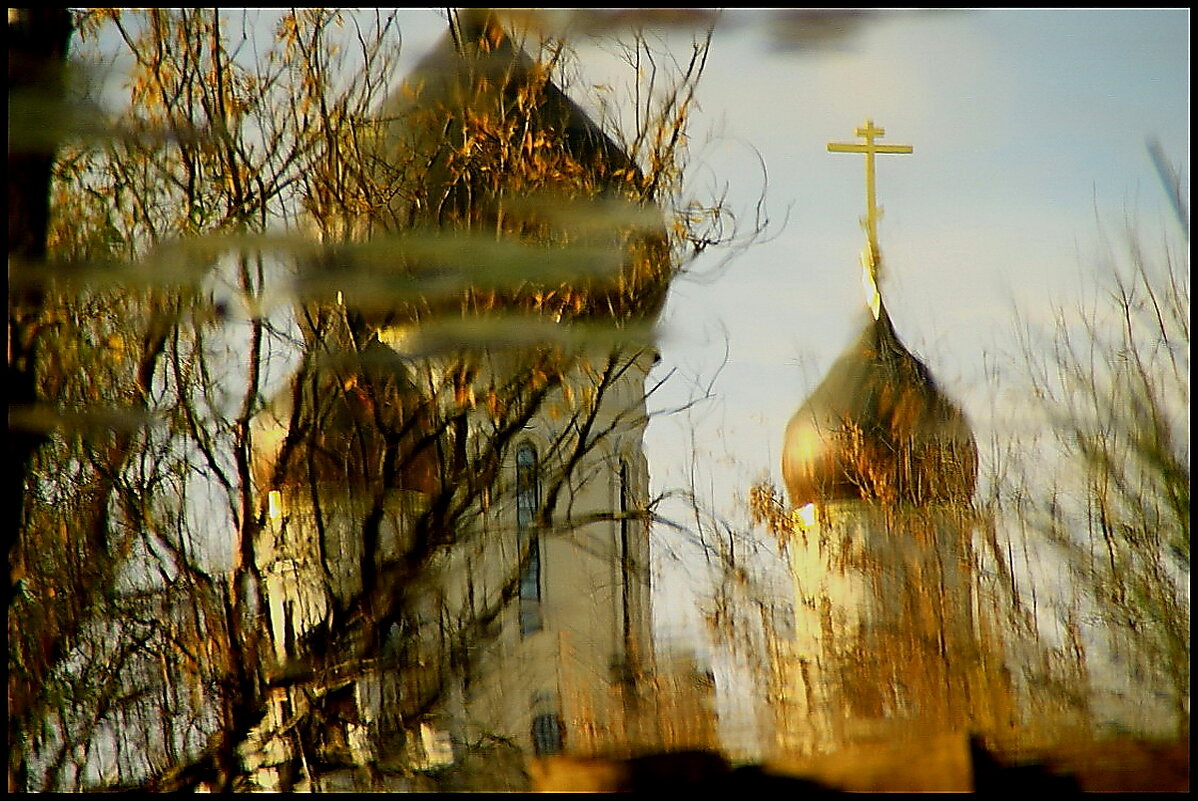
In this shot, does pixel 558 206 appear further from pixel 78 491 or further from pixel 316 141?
pixel 78 491

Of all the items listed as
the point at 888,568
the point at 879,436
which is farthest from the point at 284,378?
the point at 879,436

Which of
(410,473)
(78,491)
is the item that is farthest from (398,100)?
(78,491)

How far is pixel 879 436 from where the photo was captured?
1917cm

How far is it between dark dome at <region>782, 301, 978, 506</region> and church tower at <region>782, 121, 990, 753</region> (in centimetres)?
2

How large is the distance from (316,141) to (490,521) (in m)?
2.09

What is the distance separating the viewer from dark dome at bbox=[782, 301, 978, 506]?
49.9ft

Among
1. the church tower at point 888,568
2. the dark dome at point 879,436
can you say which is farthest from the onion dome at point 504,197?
the dark dome at point 879,436

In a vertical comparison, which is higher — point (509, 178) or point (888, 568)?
point (509, 178)

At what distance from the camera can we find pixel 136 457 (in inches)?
307

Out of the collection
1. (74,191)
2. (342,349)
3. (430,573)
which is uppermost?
(74,191)

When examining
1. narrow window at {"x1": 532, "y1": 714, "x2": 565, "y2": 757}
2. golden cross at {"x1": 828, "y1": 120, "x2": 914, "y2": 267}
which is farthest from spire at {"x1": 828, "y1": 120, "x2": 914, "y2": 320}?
narrow window at {"x1": 532, "y1": 714, "x2": 565, "y2": 757}

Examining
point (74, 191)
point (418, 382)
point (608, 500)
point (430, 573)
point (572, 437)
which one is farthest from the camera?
point (608, 500)

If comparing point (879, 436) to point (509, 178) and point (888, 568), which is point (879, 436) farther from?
point (509, 178)

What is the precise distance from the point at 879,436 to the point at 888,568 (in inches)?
182
